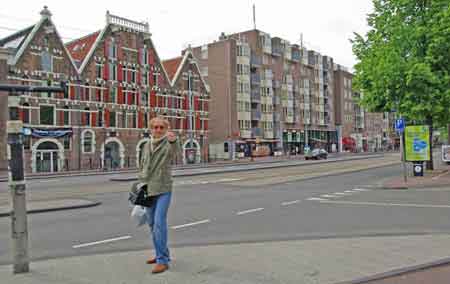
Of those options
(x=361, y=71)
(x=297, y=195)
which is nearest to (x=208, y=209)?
(x=297, y=195)

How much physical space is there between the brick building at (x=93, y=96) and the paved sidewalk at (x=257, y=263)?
→ 31.7 meters

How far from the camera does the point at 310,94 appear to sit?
83.9 m

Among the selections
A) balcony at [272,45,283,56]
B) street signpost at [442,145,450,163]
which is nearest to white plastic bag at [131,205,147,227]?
street signpost at [442,145,450,163]

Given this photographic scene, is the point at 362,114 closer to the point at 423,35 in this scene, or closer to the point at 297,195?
the point at 423,35

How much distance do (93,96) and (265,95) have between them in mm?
33775

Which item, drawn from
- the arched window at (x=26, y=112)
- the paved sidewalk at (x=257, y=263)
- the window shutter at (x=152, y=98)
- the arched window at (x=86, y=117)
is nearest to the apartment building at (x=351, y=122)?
the window shutter at (x=152, y=98)

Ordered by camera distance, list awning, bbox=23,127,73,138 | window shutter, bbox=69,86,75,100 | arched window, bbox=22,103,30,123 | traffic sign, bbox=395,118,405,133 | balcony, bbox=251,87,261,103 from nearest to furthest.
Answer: traffic sign, bbox=395,118,405,133 → arched window, bbox=22,103,30,123 → awning, bbox=23,127,73,138 → window shutter, bbox=69,86,75,100 → balcony, bbox=251,87,261,103

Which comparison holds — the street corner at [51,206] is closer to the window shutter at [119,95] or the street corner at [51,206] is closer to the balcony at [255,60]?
the window shutter at [119,95]

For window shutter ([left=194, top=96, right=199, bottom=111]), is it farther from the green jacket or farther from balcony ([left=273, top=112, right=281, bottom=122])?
the green jacket

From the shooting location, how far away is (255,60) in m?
70.2

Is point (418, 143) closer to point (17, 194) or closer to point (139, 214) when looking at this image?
point (139, 214)

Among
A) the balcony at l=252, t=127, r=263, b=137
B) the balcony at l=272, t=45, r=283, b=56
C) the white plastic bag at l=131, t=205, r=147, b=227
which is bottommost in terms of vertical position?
the white plastic bag at l=131, t=205, r=147, b=227

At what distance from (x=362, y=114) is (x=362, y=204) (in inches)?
3776

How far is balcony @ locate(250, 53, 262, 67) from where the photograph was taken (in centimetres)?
6944
